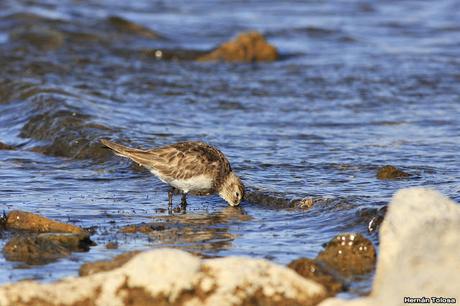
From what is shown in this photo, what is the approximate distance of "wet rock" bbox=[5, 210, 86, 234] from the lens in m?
7.94

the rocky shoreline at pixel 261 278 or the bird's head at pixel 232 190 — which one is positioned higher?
the rocky shoreline at pixel 261 278

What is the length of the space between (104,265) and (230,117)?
773 cm

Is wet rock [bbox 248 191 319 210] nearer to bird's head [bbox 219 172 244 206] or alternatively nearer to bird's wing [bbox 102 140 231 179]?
bird's head [bbox 219 172 244 206]

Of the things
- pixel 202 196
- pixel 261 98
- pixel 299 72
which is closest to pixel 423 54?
pixel 299 72

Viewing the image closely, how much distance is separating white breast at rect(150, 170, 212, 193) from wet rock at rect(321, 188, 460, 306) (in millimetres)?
3339

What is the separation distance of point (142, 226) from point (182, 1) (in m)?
21.0

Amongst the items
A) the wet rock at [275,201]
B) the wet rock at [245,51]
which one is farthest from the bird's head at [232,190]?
the wet rock at [245,51]

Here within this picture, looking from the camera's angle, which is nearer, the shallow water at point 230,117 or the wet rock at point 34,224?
the wet rock at point 34,224

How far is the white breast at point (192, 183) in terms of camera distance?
31.2 ft

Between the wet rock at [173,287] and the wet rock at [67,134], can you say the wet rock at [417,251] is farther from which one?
the wet rock at [67,134]

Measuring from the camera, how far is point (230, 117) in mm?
14148

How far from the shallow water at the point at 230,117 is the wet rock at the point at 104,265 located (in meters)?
0.30

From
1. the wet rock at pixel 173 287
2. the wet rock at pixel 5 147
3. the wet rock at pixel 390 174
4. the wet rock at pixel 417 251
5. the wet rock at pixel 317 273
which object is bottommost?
the wet rock at pixel 5 147

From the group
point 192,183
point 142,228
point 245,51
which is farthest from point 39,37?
point 142,228
